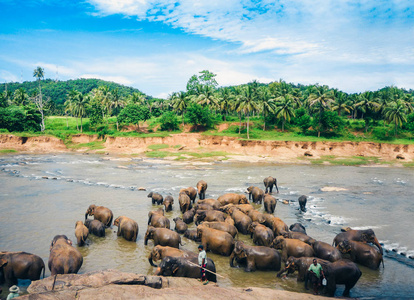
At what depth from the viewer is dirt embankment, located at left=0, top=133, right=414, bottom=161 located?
50.2 metres

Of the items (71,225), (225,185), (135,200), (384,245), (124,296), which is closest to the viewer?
(124,296)

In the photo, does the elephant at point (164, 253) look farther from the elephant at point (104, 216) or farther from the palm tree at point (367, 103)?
the palm tree at point (367, 103)

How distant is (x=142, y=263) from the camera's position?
438 inches

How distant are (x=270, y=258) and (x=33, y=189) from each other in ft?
70.8

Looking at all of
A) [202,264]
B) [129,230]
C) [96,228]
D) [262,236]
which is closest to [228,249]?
[262,236]

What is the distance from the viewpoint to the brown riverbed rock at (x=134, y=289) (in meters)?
7.71

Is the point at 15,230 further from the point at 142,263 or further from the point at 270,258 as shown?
the point at 270,258

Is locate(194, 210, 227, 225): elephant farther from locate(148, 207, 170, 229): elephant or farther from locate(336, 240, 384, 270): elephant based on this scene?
locate(336, 240, 384, 270): elephant

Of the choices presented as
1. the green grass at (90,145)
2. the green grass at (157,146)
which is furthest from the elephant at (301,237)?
the green grass at (90,145)

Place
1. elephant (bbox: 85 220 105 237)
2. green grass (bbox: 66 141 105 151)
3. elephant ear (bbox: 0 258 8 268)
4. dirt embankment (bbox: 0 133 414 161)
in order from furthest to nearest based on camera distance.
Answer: green grass (bbox: 66 141 105 151) < dirt embankment (bbox: 0 133 414 161) < elephant (bbox: 85 220 105 237) < elephant ear (bbox: 0 258 8 268)

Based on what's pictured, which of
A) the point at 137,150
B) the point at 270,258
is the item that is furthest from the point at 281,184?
the point at 137,150

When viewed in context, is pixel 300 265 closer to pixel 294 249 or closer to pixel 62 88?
pixel 294 249

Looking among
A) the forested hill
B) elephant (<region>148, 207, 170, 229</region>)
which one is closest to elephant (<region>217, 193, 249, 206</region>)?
elephant (<region>148, 207, 170, 229</region>)

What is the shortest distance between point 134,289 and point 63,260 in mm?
2934
